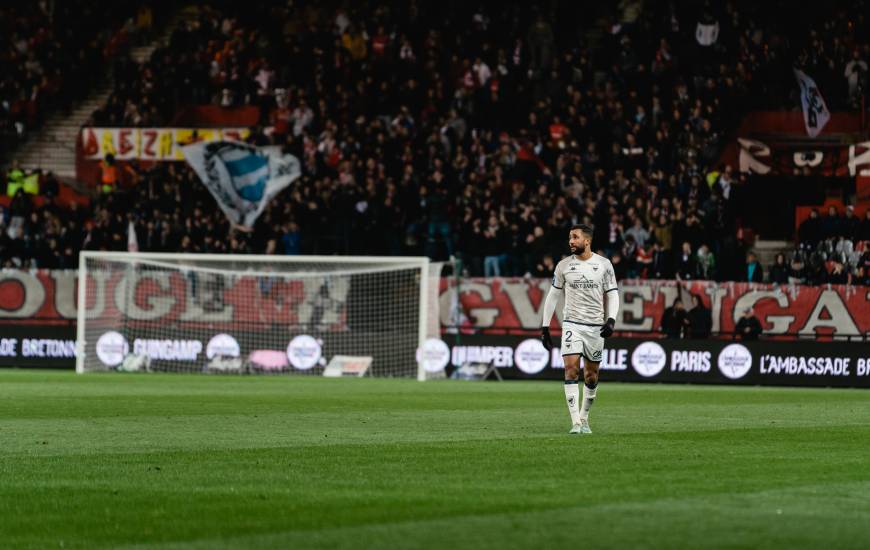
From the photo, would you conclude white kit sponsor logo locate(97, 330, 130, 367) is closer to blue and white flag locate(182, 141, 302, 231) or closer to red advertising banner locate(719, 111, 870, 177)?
blue and white flag locate(182, 141, 302, 231)

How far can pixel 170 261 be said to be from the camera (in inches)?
1358

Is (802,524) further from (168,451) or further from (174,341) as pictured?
(174,341)

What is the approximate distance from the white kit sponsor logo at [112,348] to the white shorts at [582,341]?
62.7ft

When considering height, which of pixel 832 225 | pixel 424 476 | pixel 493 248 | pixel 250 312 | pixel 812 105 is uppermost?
pixel 812 105

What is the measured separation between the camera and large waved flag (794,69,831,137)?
113ft

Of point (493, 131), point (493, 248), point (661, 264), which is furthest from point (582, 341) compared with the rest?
point (493, 131)

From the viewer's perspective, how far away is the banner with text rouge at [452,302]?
32.2m

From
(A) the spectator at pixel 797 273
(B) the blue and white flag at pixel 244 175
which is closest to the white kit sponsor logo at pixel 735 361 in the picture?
(A) the spectator at pixel 797 273

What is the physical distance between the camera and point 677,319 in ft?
107

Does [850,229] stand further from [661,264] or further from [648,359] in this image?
[648,359]

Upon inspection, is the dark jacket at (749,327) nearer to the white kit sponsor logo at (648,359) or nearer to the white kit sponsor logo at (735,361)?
the white kit sponsor logo at (735,361)

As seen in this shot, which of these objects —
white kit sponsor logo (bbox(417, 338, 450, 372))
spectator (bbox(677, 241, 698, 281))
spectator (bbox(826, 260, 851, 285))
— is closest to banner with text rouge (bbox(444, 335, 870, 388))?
white kit sponsor logo (bbox(417, 338, 450, 372))

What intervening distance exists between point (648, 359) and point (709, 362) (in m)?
1.28

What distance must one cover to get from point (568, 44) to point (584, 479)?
30.8m
